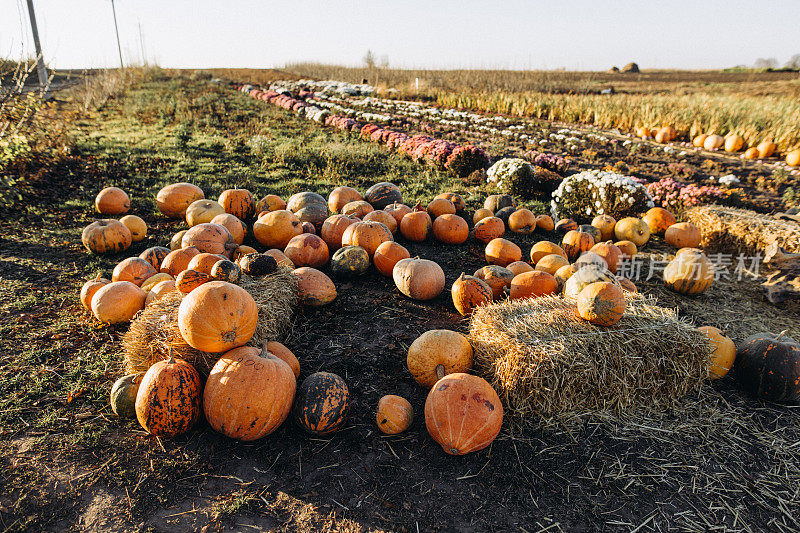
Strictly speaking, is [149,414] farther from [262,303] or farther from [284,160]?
[284,160]

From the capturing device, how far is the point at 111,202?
6.68 metres

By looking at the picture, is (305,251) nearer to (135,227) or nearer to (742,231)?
(135,227)

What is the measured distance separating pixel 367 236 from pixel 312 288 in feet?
4.03

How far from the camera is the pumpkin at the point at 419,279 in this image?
176 inches

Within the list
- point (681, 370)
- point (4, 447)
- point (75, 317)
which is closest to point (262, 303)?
point (4, 447)

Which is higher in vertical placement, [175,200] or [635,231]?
[175,200]

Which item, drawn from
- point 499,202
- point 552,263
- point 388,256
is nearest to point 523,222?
point 499,202

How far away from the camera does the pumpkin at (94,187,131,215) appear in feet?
21.9

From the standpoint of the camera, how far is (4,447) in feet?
8.87

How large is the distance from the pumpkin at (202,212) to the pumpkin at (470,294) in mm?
3824

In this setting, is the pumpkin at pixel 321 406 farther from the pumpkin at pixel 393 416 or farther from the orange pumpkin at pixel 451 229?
the orange pumpkin at pixel 451 229

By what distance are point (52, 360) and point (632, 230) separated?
7386 mm

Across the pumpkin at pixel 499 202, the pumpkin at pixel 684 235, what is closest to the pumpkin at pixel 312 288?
the pumpkin at pixel 499 202

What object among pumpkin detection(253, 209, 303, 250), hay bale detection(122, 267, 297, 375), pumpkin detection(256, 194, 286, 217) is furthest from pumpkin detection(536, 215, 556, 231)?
hay bale detection(122, 267, 297, 375)
